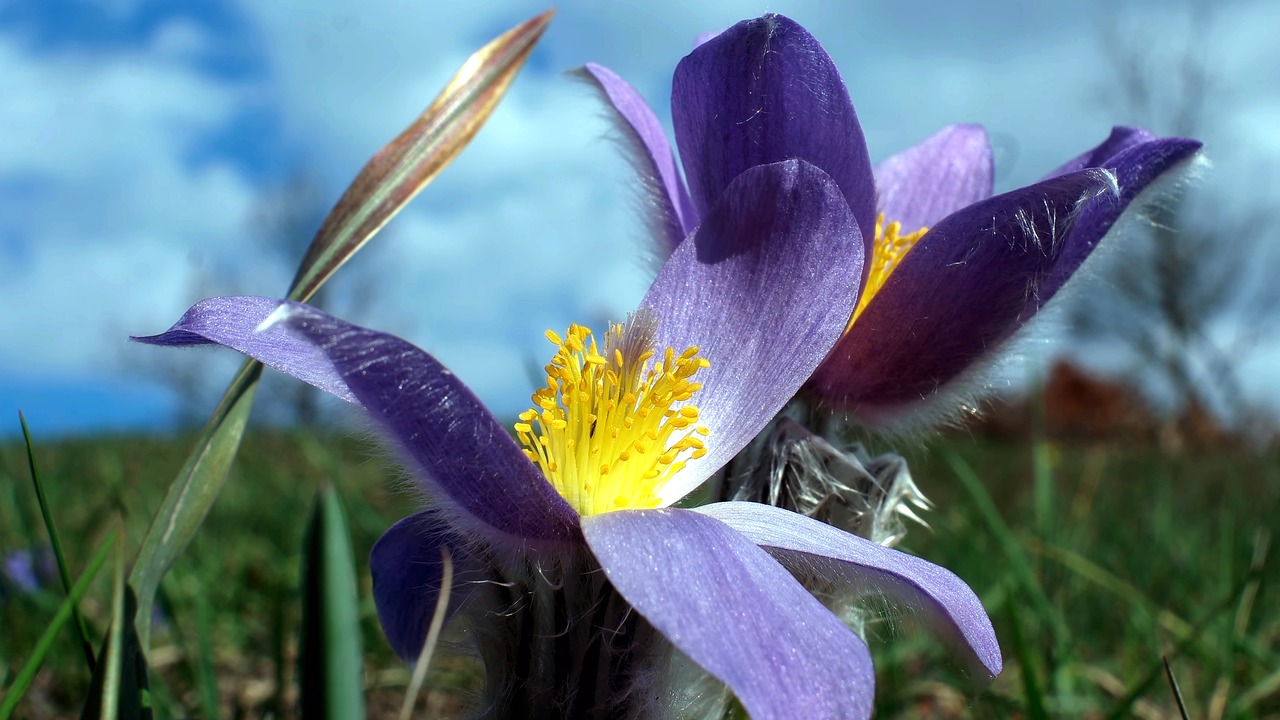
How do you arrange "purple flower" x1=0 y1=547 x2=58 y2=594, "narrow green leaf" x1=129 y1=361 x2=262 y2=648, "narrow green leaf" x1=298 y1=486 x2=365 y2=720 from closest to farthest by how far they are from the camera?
"narrow green leaf" x1=298 y1=486 x2=365 y2=720 → "narrow green leaf" x1=129 y1=361 x2=262 y2=648 → "purple flower" x1=0 y1=547 x2=58 y2=594

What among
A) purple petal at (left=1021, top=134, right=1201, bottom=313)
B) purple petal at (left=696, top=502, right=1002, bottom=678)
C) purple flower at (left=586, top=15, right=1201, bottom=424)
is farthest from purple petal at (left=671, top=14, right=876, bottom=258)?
purple petal at (left=696, top=502, right=1002, bottom=678)

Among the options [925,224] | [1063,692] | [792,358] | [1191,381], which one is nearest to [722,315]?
[792,358]

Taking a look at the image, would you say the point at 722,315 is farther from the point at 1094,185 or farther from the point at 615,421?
the point at 1094,185

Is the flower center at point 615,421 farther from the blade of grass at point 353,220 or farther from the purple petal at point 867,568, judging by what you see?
the blade of grass at point 353,220

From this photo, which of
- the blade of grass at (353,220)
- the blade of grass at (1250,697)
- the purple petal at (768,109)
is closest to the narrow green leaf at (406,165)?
the blade of grass at (353,220)

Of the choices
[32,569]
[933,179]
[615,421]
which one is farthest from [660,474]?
[32,569]

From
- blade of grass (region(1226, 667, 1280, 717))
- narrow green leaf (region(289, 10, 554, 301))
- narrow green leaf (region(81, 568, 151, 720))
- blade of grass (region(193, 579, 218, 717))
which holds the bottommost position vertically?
blade of grass (region(1226, 667, 1280, 717))

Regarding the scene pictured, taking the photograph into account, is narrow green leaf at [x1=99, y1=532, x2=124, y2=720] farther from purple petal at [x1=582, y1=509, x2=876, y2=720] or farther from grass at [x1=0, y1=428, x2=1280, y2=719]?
purple petal at [x1=582, y1=509, x2=876, y2=720]
